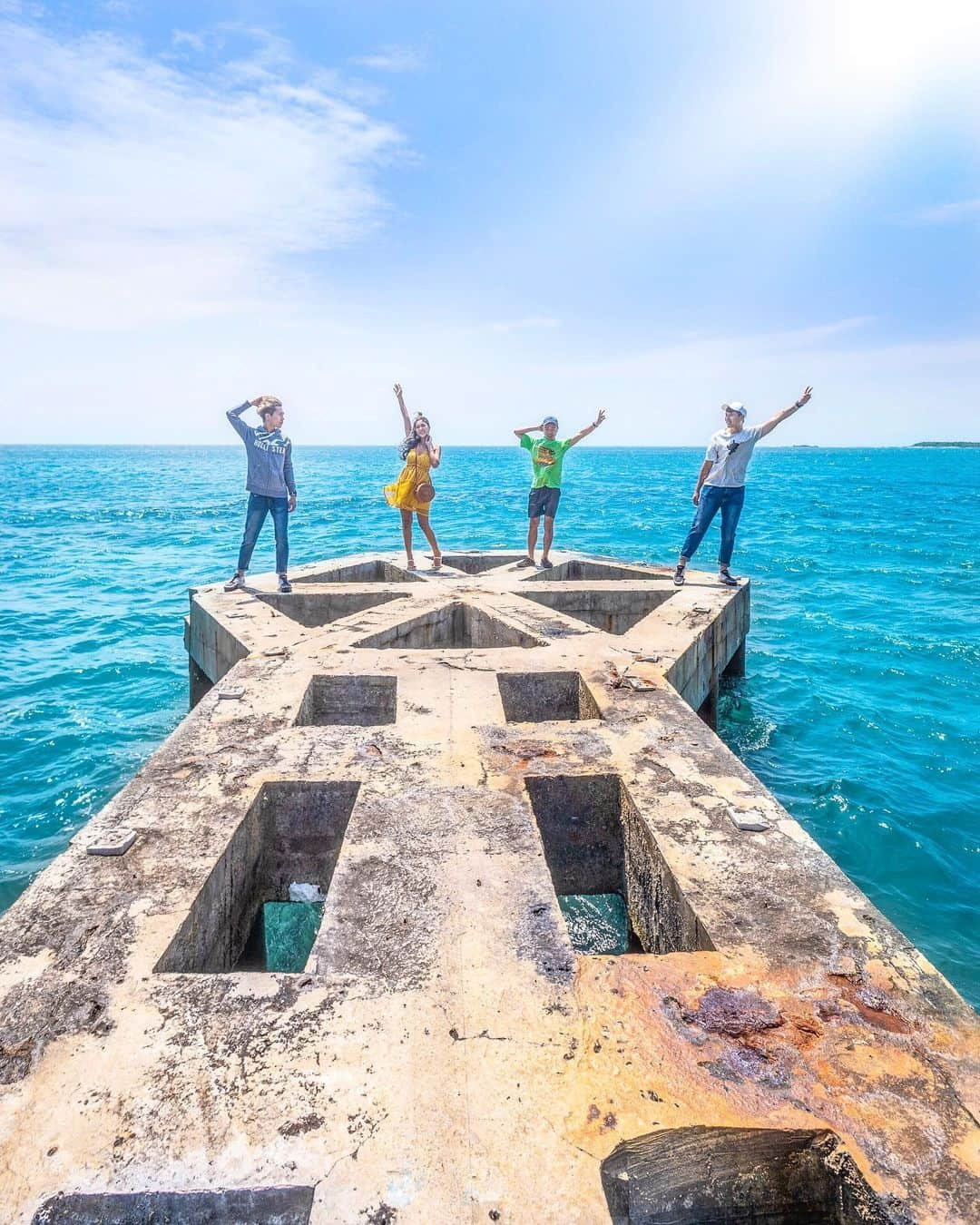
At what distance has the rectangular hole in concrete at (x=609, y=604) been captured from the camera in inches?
303

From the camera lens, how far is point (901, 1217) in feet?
5.21

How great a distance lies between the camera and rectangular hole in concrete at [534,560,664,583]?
9.08 metres

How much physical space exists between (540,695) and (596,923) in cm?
149

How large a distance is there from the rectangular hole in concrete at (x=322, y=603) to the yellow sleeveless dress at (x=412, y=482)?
3.67ft

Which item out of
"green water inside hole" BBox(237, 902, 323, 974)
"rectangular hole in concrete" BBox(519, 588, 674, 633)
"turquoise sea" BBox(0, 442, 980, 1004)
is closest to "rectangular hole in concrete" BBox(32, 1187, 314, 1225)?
"green water inside hole" BBox(237, 902, 323, 974)

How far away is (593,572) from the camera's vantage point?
9.34 m

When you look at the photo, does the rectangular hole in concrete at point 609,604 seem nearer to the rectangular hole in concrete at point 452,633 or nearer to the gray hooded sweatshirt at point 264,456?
the rectangular hole in concrete at point 452,633

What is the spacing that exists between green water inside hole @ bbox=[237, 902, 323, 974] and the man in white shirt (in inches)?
201

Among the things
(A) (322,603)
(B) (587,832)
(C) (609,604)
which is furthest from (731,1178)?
(A) (322,603)

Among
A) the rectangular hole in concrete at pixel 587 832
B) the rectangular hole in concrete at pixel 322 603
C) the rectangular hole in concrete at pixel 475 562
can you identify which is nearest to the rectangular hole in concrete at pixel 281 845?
the rectangular hole in concrete at pixel 587 832

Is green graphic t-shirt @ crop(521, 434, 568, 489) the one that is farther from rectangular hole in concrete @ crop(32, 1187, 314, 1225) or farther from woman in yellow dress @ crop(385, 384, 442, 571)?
rectangular hole in concrete @ crop(32, 1187, 314, 1225)

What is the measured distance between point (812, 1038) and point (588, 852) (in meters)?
1.62

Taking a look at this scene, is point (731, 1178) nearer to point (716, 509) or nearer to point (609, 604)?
point (609, 604)

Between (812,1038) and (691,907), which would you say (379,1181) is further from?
(691,907)
